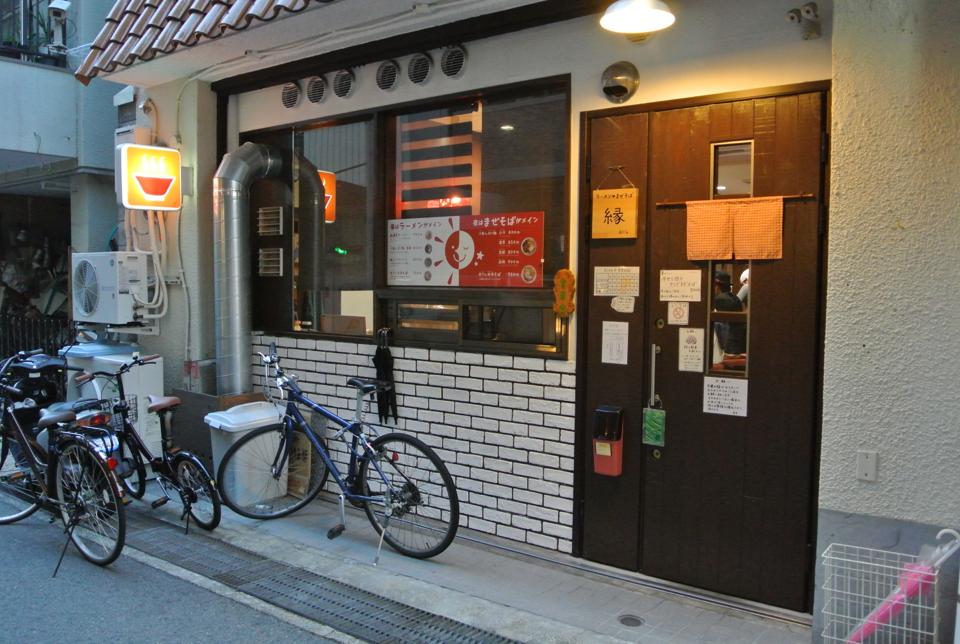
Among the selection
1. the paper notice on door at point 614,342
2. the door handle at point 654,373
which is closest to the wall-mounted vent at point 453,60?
the paper notice on door at point 614,342

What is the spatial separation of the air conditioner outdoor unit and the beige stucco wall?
20.9ft

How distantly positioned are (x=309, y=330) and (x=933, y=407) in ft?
17.0

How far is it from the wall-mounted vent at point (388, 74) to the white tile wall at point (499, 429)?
86.8 inches

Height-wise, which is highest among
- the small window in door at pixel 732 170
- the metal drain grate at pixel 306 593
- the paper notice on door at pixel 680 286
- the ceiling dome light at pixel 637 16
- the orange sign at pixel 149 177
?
the ceiling dome light at pixel 637 16

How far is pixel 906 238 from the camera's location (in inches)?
141

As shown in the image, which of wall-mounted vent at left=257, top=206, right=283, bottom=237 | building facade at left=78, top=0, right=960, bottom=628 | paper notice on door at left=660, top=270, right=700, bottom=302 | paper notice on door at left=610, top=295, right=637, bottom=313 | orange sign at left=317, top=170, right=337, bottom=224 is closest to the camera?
building facade at left=78, top=0, right=960, bottom=628

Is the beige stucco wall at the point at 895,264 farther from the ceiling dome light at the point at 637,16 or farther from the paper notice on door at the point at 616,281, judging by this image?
the paper notice on door at the point at 616,281

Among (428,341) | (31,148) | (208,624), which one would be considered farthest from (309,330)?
(31,148)

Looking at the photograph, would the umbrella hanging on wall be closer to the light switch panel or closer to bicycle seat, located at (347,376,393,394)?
bicycle seat, located at (347,376,393,394)

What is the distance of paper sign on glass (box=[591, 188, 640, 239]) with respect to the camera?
4.89m

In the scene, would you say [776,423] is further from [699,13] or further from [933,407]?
[699,13]

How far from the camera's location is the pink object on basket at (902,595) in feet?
11.0

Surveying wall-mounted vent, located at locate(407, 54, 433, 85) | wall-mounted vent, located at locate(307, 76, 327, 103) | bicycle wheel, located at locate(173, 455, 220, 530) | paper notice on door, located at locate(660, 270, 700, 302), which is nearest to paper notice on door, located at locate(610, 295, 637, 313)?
paper notice on door, located at locate(660, 270, 700, 302)

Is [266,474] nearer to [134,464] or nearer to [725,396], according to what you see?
[134,464]
